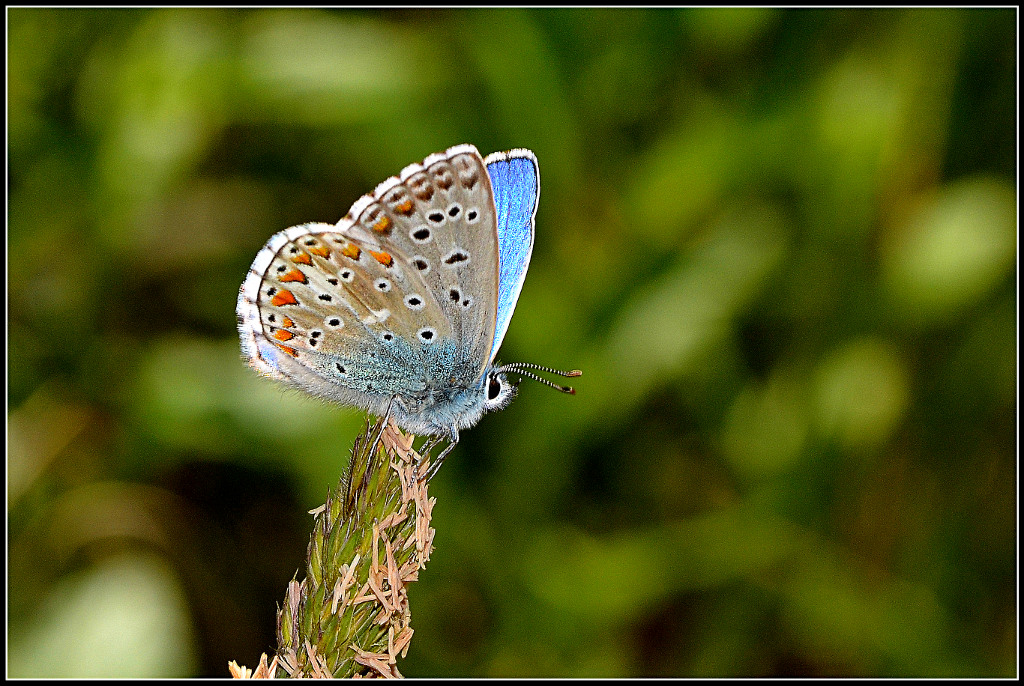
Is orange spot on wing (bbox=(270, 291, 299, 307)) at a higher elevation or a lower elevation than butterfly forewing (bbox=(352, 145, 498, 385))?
lower

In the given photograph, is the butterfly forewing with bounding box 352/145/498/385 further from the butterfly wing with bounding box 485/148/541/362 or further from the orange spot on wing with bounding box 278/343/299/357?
the orange spot on wing with bounding box 278/343/299/357

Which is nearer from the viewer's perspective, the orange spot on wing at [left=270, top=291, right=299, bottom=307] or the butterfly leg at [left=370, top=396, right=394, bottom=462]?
the butterfly leg at [left=370, top=396, right=394, bottom=462]

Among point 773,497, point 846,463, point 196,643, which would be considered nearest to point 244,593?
point 196,643

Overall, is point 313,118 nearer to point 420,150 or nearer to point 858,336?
point 420,150

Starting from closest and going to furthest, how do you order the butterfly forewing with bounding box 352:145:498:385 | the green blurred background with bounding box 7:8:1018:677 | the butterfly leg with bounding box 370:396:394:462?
the butterfly leg with bounding box 370:396:394:462
the butterfly forewing with bounding box 352:145:498:385
the green blurred background with bounding box 7:8:1018:677

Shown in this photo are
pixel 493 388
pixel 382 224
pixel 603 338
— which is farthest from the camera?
pixel 603 338

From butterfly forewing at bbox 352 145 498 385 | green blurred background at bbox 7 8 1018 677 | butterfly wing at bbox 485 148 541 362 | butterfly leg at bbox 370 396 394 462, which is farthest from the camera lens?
green blurred background at bbox 7 8 1018 677

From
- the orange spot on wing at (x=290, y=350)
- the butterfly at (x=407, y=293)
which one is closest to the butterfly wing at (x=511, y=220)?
the butterfly at (x=407, y=293)

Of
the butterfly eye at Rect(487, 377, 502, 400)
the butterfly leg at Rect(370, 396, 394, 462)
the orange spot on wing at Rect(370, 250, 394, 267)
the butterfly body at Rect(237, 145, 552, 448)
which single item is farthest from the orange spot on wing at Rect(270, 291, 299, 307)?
the butterfly eye at Rect(487, 377, 502, 400)

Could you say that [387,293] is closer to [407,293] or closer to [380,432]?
[407,293]

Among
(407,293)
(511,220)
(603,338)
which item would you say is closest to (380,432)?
(407,293)
